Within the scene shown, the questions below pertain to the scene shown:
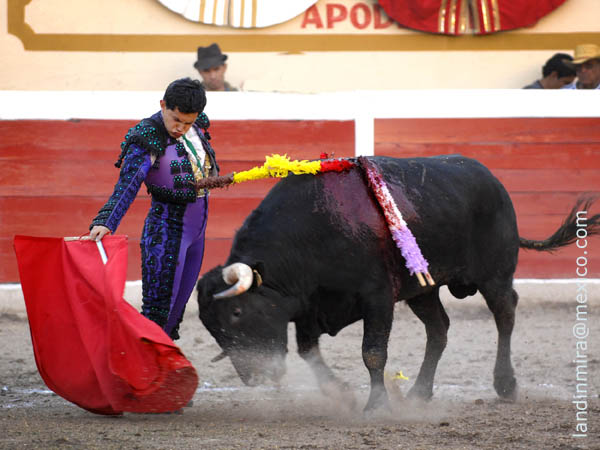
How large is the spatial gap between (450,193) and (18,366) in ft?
7.31

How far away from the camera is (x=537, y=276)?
20.1 ft

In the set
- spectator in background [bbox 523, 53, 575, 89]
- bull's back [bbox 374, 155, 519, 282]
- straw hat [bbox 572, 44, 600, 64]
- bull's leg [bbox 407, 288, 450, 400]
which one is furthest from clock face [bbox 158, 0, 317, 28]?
→ bull's leg [bbox 407, 288, 450, 400]

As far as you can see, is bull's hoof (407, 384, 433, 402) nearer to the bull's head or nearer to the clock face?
the bull's head

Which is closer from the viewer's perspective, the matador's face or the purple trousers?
the matador's face

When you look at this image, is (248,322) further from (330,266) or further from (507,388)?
(507,388)

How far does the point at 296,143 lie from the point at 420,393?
253 centimetres

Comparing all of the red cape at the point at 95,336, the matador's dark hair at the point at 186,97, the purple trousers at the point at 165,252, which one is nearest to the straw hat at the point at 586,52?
the purple trousers at the point at 165,252

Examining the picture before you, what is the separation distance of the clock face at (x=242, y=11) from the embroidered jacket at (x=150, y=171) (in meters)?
3.61

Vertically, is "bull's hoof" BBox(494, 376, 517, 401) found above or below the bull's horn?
below

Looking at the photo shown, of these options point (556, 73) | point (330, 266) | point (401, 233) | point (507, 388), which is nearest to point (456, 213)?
point (401, 233)

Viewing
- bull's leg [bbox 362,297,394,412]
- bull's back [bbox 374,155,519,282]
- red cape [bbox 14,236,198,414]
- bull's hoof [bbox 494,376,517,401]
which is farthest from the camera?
bull's hoof [bbox 494,376,517,401]

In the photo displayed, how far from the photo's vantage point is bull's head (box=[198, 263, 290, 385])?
339cm

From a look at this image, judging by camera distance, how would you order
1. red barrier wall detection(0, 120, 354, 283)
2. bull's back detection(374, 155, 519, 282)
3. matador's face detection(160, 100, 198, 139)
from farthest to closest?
red barrier wall detection(0, 120, 354, 283) < bull's back detection(374, 155, 519, 282) < matador's face detection(160, 100, 198, 139)

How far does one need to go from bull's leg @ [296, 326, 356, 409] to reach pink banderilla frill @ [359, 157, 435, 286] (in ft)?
1.59
